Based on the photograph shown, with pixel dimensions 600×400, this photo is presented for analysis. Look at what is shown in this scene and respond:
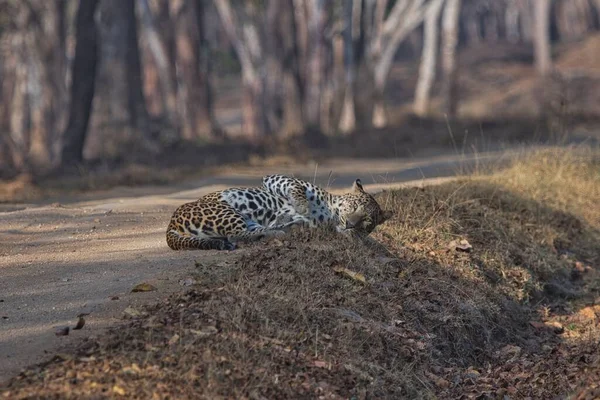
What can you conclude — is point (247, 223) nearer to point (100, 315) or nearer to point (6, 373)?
point (100, 315)

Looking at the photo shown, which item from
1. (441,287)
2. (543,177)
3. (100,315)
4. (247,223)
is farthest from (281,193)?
(543,177)

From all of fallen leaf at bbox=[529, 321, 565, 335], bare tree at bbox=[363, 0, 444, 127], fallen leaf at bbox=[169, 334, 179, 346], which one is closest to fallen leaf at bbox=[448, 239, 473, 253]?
fallen leaf at bbox=[529, 321, 565, 335]

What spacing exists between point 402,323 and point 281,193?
229 centimetres

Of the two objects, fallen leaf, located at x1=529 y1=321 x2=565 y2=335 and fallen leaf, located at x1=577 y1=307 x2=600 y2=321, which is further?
fallen leaf, located at x1=577 y1=307 x2=600 y2=321

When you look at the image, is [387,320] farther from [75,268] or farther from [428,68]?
[428,68]

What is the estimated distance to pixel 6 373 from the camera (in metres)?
6.61

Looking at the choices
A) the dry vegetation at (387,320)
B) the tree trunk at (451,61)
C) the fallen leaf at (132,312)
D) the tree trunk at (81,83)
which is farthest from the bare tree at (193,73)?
the fallen leaf at (132,312)

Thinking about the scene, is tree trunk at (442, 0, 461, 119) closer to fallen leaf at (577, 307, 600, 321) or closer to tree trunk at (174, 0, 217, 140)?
tree trunk at (174, 0, 217, 140)

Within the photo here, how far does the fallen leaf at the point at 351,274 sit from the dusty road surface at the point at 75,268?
1009 mm

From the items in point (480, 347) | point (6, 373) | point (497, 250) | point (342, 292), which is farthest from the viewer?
point (497, 250)

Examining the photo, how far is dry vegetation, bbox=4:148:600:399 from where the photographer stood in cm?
675

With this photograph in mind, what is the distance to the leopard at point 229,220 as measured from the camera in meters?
9.63

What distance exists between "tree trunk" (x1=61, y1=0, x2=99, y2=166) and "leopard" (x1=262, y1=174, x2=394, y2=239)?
1341 centimetres

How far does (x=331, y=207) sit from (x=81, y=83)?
47.1ft
